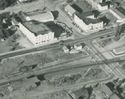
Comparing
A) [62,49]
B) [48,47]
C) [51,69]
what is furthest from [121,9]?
[51,69]

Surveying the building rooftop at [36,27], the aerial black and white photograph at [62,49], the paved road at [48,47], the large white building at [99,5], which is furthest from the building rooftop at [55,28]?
the large white building at [99,5]

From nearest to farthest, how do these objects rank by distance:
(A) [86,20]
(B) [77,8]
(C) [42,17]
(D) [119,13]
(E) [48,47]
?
(E) [48,47] < (A) [86,20] < (C) [42,17] < (D) [119,13] < (B) [77,8]

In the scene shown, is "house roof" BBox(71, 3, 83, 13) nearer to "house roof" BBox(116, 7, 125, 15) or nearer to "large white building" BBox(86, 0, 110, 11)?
"large white building" BBox(86, 0, 110, 11)

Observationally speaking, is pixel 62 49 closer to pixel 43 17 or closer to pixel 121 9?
pixel 43 17

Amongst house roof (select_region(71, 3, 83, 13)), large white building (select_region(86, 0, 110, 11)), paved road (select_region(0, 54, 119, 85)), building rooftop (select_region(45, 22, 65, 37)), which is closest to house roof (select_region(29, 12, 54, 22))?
building rooftop (select_region(45, 22, 65, 37))

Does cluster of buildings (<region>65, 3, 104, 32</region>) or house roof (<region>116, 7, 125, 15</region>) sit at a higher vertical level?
cluster of buildings (<region>65, 3, 104, 32</region>)

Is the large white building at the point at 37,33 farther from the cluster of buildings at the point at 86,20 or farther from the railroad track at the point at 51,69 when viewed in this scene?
the cluster of buildings at the point at 86,20
